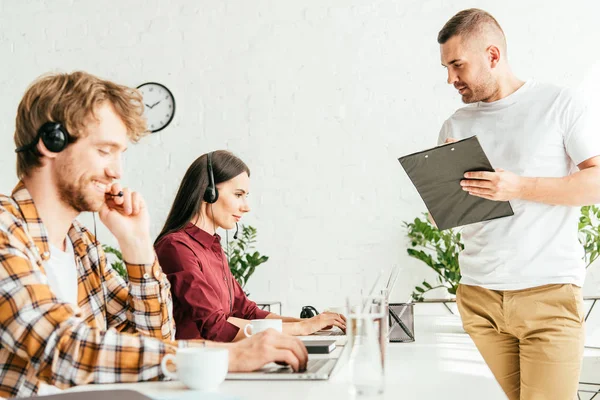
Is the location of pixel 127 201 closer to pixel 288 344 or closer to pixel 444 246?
pixel 288 344

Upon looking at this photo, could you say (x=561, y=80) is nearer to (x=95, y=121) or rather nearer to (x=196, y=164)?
(x=196, y=164)

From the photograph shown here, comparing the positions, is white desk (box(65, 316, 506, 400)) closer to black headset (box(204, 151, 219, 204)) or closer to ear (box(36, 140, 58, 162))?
ear (box(36, 140, 58, 162))

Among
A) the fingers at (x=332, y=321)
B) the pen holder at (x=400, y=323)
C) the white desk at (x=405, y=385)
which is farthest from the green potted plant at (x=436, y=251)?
the white desk at (x=405, y=385)

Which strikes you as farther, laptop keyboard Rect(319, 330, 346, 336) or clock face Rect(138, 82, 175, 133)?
clock face Rect(138, 82, 175, 133)

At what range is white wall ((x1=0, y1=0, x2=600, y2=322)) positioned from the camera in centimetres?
371

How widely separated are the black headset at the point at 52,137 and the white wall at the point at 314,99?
8.56 feet

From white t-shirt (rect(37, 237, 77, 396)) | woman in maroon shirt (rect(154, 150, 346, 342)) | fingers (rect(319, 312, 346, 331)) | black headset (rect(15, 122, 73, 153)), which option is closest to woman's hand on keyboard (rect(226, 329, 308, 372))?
white t-shirt (rect(37, 237, 77, 396))

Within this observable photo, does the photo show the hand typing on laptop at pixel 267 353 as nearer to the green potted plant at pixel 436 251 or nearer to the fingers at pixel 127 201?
the fingers at pixel 127 201

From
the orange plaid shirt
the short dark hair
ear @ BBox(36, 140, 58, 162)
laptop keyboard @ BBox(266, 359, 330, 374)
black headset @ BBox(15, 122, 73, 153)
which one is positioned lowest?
laptop keyboard @ BBox(266, 359, 330, 374)

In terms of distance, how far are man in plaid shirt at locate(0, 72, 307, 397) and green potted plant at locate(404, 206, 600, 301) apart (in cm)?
209

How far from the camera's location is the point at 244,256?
383cm

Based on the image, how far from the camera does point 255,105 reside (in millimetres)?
3924

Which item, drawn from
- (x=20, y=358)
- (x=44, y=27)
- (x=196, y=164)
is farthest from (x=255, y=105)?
(x=20, y=358)

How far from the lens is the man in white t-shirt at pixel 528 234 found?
1.81m
